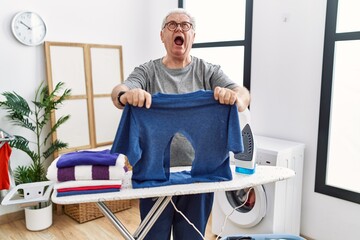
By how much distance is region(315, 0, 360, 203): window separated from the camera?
215cm

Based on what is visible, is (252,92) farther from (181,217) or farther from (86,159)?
(86,159)

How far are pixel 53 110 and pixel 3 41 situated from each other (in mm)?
737

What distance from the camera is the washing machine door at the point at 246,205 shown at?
7.09ft

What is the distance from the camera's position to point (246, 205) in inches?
92.1

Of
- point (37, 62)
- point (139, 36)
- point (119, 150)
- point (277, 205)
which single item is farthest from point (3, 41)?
point (277, 205)

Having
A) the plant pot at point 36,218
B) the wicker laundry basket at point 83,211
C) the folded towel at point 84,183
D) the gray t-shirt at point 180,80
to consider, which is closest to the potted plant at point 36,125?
the plant pot at point 36,218

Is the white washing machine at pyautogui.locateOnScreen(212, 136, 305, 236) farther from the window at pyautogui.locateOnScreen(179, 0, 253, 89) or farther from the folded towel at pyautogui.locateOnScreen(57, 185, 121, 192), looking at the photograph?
the folded towel at pyautogui.locateOnScreen(57, 185, 121, 192)

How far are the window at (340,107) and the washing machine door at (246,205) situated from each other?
538 mm

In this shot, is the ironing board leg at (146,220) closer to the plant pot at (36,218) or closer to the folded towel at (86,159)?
the folded towel at (86,159)

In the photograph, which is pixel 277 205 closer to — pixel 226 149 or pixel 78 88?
pixel 226 149

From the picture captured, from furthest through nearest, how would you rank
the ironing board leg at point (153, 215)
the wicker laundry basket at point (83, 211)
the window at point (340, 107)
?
the wicker laundry basket at point (83, 211)
the window at point (340, 107)
the ironing board leg at point (153, 215)

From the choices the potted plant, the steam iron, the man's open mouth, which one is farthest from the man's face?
the potted plant

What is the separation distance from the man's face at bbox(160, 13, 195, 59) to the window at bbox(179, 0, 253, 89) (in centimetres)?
158

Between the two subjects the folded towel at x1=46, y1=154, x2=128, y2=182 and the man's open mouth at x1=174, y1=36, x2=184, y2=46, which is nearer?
the folded towel at x1=46, y1=154, x2=128, y2=182
